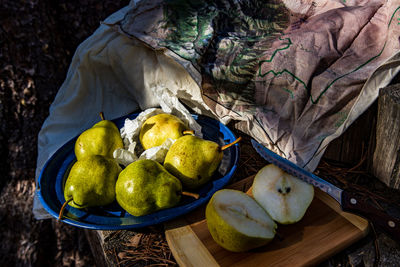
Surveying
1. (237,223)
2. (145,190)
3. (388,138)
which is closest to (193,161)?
(145,190)

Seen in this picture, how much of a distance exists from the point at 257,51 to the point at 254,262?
107cm

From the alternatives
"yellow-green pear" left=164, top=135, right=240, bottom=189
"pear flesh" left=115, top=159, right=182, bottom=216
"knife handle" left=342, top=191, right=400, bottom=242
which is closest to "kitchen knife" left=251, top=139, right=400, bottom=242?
"knife handle" left=342, top=191, right=400, bottom=242

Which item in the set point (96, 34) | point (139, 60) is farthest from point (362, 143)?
point (96, 34)

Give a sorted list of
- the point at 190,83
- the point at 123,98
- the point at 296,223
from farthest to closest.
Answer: the point at 123,98, the point at 190,83, the point at 296,223

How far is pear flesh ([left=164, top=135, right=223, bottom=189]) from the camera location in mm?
1268

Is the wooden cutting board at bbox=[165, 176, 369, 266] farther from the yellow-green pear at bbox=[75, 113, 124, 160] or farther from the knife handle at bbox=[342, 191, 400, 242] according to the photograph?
the yellow-green pear at bbox=[75, 113, 124, 160]

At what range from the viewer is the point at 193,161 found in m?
1.26

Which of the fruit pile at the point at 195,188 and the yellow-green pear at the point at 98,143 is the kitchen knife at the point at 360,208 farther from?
the yellow-green pear at the point at 98,143

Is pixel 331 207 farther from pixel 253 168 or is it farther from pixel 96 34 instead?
pixel 96 34

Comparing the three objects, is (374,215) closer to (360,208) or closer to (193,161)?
(360,208)

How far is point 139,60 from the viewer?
190 centimetres

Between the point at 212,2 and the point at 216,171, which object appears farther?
the point at 212,2

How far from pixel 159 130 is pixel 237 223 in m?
0.67

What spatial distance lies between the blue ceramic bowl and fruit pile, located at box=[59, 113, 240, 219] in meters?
0.03
